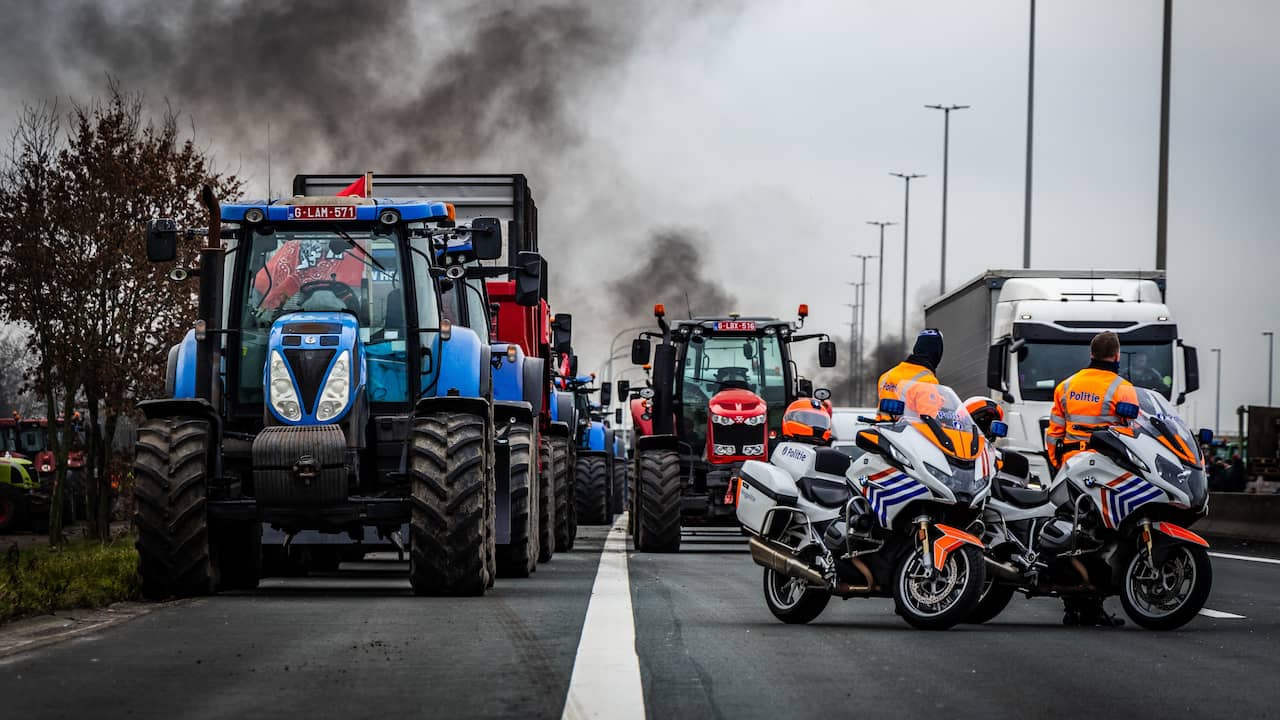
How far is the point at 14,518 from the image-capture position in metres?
38.8

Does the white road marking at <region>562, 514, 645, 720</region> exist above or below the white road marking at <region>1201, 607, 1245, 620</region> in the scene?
above

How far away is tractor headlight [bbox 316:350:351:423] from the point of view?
14.0 m

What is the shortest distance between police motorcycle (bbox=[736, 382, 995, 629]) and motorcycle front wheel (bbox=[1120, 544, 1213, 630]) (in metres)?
1.19

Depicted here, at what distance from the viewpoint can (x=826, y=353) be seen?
83.7 feet

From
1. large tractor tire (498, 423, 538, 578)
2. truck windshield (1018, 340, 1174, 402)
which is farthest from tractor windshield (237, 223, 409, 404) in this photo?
truck windshield (1018, 340, 1174, 402)

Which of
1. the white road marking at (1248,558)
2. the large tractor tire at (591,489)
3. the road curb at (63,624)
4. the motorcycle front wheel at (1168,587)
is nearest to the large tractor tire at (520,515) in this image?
the road curb at (63,624)

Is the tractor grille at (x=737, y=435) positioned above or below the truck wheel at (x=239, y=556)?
above

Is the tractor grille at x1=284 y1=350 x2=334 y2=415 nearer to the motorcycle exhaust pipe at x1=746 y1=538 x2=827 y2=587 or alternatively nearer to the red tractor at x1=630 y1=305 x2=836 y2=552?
the motorcycle exhaust pipe at x1=746 y1=538 x2=827 y2=587

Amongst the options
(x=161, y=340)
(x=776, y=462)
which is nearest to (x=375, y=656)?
(x=776, y=462)

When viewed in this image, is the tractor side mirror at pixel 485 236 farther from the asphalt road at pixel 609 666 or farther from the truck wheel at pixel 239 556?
the truck wheel at pixel 239 556

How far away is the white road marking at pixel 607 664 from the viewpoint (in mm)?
7863

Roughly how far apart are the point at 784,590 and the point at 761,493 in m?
0.73

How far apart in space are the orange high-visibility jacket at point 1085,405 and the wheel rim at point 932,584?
190 cm

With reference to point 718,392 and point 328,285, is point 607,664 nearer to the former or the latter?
point 328,285
